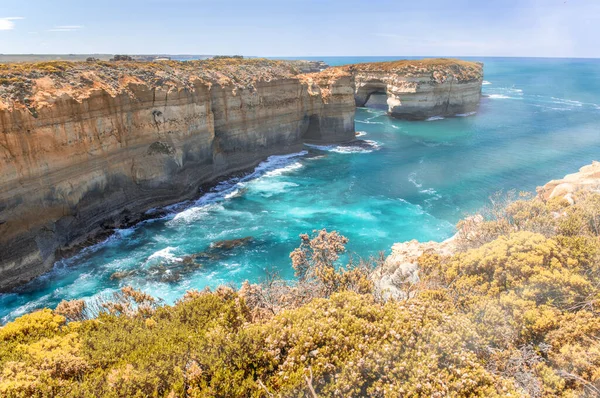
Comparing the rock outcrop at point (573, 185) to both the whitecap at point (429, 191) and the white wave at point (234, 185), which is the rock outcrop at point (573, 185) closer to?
the whitecap at point (429, 191)

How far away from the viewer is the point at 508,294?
12.8 metres

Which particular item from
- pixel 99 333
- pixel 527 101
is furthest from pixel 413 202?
pixel 527 101

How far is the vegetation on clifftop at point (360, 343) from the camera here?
9.38 meters

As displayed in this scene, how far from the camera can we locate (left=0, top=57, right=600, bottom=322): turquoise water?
24734 millimetres

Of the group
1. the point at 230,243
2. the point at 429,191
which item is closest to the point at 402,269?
the point at 230,243

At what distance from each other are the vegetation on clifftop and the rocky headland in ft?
46.1

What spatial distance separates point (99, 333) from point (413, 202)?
30.4 meters

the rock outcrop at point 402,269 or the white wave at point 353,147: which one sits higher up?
the white wave at point 353,147

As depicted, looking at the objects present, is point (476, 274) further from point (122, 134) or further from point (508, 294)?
point (122, 134)

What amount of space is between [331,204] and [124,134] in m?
20.4

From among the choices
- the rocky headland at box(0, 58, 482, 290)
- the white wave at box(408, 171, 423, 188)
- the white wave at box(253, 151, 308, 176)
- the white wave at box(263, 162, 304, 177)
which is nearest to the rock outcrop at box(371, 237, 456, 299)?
the white wave at box(408, 171, 423, 188)

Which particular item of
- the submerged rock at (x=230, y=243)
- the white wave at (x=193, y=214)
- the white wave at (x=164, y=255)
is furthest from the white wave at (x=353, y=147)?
the white wave at (x=164, y=255)

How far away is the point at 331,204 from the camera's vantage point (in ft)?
119

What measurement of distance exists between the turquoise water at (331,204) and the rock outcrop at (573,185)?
727 cm
